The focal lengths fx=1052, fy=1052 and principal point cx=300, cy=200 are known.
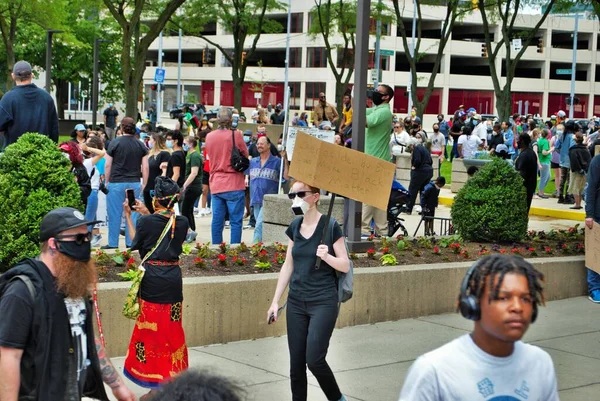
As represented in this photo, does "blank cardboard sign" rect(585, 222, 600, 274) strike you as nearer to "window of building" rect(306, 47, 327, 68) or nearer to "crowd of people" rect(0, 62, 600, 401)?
"crowd of people" rect(0, 62, 600, 401)

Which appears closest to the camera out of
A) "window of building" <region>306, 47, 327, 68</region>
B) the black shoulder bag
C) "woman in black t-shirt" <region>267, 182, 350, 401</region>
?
"woman in black t-shirt" <region>267, 182, 350, 401</region>

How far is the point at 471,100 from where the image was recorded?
79750 mm

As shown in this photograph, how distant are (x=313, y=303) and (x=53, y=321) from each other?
2719mm

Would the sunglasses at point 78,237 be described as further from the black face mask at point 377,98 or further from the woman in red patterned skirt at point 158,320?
the black face mask at point 377,98

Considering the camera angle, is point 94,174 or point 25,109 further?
point 94,174

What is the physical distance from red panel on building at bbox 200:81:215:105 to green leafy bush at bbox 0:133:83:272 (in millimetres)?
76673

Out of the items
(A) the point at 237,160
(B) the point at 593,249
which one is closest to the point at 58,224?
(B) the point at 593,249

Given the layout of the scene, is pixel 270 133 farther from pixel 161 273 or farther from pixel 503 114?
pixel 161 273

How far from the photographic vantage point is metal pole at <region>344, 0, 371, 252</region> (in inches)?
453

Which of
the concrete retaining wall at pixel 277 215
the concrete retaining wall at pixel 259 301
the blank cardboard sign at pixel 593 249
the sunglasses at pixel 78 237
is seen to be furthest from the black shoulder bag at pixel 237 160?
the sunglasses at pixel 78 237

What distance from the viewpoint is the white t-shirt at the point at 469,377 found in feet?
11.2

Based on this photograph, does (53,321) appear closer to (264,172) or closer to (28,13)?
(264,172)

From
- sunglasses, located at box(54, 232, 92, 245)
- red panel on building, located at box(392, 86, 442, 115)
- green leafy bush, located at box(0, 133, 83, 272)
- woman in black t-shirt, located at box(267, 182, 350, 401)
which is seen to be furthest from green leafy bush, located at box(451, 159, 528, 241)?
red panel on building, located at box(392, 86, 442, 115)

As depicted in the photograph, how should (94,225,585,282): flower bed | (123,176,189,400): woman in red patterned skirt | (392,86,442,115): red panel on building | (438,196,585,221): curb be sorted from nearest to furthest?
(123,176,189,400): woman in red patterned skirt → (94,225,585,282): flower bed → (438,196,585,221): curb → (392,86,442,115): red panel on building
